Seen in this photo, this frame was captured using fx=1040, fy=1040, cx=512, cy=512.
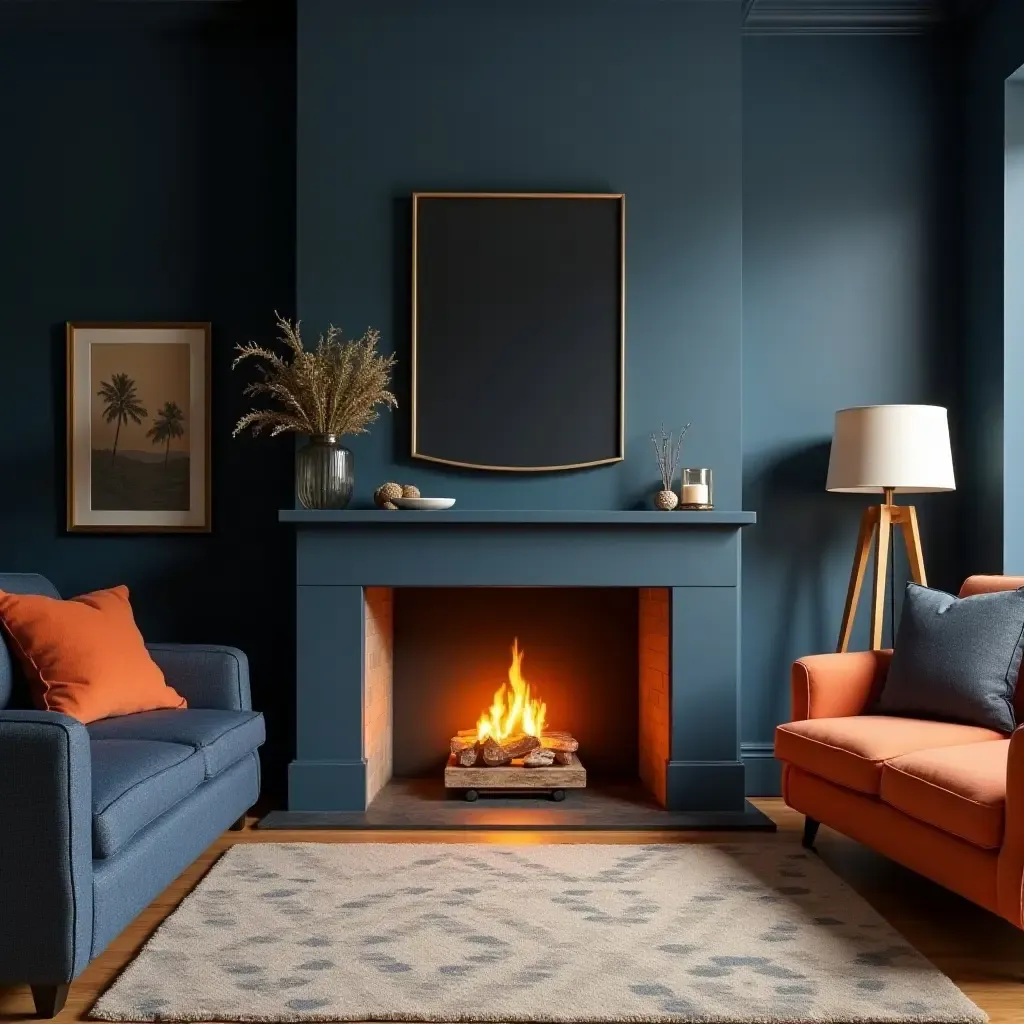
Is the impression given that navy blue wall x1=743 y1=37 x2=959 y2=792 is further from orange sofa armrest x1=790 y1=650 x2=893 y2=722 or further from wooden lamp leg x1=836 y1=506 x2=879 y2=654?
orange sofa armrest x1=790 y1=650 x2=893 y2=722

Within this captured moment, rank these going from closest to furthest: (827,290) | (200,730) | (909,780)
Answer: (909,780), (200,730), (827,290)

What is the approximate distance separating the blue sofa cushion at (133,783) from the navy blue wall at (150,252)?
1454 millimetres

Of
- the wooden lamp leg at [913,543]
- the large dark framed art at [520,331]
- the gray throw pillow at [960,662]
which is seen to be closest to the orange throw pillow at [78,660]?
the large dark framed art at [520,331]

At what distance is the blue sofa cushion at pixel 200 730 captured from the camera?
2.98 metres

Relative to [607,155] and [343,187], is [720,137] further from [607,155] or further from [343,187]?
[343,187]

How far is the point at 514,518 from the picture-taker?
3.82 m

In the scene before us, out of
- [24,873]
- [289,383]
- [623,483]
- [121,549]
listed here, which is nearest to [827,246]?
[623,483]

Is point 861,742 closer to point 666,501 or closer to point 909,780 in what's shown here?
point 909,780

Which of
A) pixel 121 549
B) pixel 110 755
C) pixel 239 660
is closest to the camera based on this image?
pixel 110 755

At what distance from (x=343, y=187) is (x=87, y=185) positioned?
1.15 m

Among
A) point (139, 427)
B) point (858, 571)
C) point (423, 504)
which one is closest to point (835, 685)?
point (858, 571)

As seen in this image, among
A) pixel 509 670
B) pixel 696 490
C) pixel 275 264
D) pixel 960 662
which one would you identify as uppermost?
pixel 275 264

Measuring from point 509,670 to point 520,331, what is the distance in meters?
1.41

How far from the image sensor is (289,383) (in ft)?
12.7
